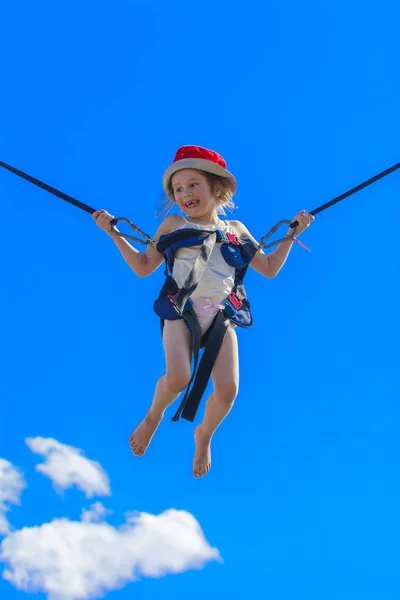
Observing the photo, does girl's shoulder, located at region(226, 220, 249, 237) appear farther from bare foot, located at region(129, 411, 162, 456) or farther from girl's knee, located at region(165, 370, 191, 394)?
bare foot, located at region(129, 411, 162, 456)

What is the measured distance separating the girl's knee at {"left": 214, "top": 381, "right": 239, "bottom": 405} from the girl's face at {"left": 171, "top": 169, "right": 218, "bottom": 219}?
1414 millimetres

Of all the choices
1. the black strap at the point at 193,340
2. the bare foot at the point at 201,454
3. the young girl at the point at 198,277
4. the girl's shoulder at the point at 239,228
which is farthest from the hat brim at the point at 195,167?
the bare foot at the point at 201,454

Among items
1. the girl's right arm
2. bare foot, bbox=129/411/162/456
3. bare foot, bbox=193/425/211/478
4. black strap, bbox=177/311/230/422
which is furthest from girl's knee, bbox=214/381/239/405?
the girl's right arm

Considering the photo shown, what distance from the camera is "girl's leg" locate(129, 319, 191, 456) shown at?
20.2 ft

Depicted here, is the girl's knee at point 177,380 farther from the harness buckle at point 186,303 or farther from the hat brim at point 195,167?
the hat brim at point 195,167

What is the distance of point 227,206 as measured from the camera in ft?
23.2

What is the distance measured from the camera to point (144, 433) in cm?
657

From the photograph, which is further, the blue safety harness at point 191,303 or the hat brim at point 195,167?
the hat brim at point 195,167

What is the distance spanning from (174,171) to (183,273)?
0.86m

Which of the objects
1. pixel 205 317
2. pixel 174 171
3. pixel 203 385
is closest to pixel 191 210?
pixel 174 171

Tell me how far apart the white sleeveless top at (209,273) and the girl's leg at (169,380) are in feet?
1.06

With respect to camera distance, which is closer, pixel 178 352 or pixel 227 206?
pixel 178 352

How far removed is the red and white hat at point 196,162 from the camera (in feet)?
21.7

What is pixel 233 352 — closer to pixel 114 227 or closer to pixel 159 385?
pixel 159 385
